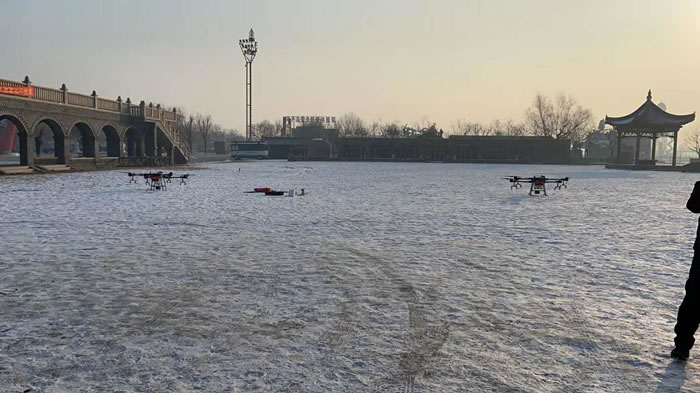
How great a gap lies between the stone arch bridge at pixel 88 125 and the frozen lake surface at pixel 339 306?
2504 centimetres

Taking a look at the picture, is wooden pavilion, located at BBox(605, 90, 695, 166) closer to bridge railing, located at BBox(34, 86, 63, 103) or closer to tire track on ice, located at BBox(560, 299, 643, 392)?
bridge railing, located at BBox(34, 86, 63, 103)

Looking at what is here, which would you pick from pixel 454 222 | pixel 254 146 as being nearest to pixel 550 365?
pixel 454 222

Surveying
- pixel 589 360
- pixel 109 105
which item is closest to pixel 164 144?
pixel 109 105

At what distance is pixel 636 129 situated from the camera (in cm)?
5597

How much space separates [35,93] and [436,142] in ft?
214

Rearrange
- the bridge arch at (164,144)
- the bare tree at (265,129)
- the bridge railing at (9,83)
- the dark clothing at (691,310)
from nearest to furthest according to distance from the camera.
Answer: the dark clothing at (691,310) < the bridge railing at (9,83) < the bridge arch at (164,144) < the bare tree at (265,129)

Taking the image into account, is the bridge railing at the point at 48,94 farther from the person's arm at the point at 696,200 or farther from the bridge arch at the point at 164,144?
the person's arm at the point at 696,200

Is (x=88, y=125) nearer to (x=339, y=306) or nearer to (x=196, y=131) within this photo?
(x=339, y=306)

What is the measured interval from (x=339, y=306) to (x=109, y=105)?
150 feet

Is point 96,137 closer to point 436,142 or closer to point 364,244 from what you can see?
point 364,244

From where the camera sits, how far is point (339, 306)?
5992 millimetres

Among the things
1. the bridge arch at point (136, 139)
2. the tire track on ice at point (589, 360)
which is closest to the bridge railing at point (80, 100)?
the bridge arch at point (136, 139)

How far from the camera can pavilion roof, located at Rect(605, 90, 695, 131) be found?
54531 mm

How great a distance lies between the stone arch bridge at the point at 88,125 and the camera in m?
33.1
